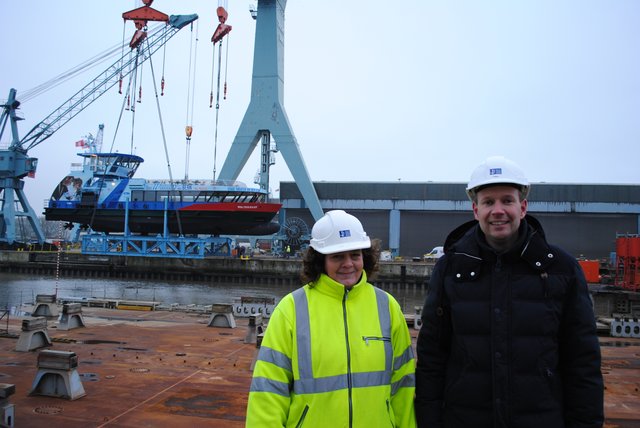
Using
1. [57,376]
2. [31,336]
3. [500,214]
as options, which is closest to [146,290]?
[31,336]

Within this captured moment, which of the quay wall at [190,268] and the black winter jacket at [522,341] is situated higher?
the black winter jacket at [522,341]

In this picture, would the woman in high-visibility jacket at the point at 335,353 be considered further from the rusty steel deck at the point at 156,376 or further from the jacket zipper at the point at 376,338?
the rusty steel deck at the point at 156,376

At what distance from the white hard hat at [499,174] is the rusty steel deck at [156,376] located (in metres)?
3.26

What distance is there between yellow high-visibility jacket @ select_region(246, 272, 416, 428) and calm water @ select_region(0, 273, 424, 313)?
62.7 feet

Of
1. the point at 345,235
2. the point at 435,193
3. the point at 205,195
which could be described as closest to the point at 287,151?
the point at 205,195

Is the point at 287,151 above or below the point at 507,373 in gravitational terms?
above

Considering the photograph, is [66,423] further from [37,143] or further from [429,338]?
[37,143]

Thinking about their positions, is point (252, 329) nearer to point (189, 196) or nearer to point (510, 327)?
point (510, 327)

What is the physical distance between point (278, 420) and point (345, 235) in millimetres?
854

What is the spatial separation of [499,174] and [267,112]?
32600 millimetres

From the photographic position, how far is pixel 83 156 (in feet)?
122

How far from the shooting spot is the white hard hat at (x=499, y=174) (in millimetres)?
2066

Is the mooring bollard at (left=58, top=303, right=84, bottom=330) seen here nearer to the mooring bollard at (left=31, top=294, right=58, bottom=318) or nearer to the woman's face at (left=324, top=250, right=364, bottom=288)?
the mooring bollard at (left=31, top=294, right=58, bottom=318)

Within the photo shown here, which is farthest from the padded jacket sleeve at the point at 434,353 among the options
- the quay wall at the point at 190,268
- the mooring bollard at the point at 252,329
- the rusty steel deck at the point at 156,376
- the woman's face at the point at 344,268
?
the quay wall at the point at 190,268
